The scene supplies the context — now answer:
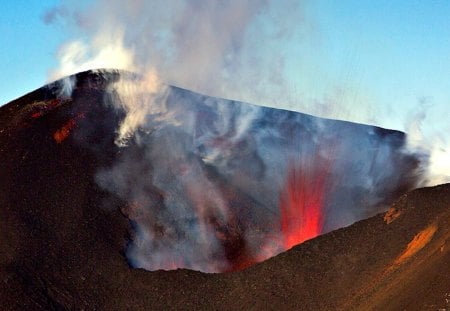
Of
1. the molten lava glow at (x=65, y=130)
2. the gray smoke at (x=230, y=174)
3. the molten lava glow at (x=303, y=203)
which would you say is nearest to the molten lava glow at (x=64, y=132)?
the molten lava glow at (x=65, y=130)

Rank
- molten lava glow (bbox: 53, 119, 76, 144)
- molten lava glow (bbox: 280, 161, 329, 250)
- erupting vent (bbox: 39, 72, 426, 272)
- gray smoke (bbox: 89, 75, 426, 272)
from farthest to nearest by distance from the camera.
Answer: molten lava glow (bbox: 53, 119, 76, 144)
molten lava glow (bbox: 280, 161, 329, 250)
erupting vent (bbox: 39, 72, 426, 272)
gray smoke (bbox: 89, 75, 426, 272)

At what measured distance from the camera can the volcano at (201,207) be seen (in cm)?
2105

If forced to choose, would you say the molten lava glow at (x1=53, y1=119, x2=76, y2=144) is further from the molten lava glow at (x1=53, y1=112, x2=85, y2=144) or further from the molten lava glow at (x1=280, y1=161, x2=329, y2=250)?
the molten lava glow at (x1=280, y1=161, x2=329, y2=250)

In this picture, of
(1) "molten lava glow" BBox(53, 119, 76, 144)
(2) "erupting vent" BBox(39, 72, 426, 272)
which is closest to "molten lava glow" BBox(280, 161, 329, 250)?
(2) "erupting vent" BBox(39, 72, 426, 272)

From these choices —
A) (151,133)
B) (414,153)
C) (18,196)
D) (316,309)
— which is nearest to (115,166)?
(151,133)

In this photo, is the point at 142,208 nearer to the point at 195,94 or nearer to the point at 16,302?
the point at 16,302

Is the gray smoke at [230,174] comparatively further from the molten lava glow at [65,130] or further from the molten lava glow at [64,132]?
the molten lava glow at [64,132]

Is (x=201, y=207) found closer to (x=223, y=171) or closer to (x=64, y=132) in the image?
(x=223, y=171)

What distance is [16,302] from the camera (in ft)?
67.3

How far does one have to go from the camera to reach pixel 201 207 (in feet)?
87.0

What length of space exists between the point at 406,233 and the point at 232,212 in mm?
7273

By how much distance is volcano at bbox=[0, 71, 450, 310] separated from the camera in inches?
829

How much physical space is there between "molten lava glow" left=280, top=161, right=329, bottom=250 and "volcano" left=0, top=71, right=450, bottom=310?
0.24 feet

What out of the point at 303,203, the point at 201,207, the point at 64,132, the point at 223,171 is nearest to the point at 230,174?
the point at 223,171
